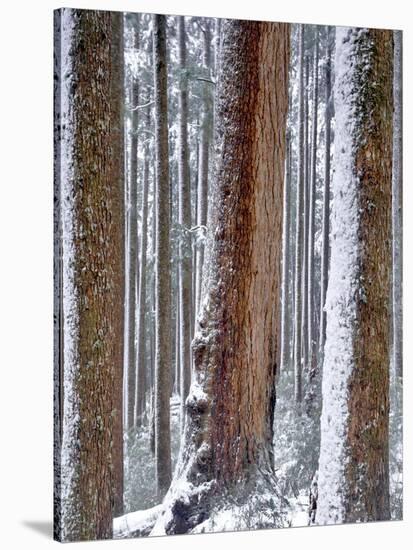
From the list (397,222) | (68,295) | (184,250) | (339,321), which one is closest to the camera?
(68,295)

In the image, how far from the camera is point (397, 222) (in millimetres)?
8773

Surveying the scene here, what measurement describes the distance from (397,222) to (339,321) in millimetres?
843

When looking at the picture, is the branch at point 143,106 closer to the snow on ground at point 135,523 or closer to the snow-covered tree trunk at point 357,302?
the snow-covered tree trunk at point 357,302

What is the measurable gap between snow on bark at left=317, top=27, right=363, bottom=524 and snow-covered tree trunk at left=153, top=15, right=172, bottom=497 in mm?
1085

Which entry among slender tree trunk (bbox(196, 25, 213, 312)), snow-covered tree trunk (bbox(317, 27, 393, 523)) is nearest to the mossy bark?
snow-covered tree trunk (bbox(317, 27, 393, 523))

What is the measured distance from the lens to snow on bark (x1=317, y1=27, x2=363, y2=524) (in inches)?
332

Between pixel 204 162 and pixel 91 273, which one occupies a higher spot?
pixel 204 162

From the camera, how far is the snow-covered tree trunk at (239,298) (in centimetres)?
812

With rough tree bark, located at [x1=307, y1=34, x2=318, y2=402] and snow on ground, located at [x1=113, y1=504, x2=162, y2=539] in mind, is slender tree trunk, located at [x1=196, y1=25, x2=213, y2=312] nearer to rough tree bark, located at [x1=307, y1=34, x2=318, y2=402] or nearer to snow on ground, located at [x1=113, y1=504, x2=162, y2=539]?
rough tree bark, located at [x1=307, y1=34, x2=318, y2=402]

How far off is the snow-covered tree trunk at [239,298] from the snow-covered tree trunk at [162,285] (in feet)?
0.44

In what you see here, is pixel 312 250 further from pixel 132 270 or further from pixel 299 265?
pixel 132 270

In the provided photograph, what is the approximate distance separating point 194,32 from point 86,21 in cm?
72

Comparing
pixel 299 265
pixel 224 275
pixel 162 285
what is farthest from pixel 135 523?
pixel 299 265

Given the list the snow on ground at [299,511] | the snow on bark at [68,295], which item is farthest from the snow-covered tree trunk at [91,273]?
the snow on ground at [299,511]
